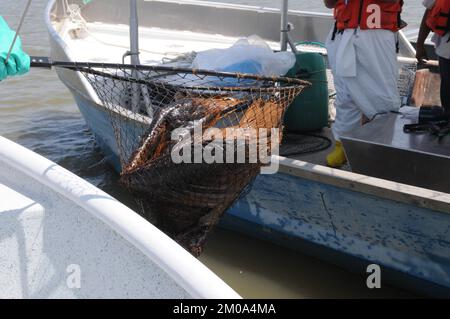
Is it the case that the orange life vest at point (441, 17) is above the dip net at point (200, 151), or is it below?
above

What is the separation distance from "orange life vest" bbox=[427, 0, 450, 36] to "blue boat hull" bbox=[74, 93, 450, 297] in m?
1.67

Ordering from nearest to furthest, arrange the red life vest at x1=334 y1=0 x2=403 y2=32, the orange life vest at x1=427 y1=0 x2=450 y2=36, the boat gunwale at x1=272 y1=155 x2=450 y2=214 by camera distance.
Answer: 1. the boat gunwale at x1=272 y1=155 x2=450 y2=214
2. the red life vest at x1=334 y1=0 x2=403 y2=32
3. the orange life vest at x1=427 y1=0 x2=450 y2=36

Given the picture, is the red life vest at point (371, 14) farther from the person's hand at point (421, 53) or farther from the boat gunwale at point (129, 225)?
the boat gunwale at point (129, 225)

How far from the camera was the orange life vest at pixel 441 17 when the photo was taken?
13.9 ft

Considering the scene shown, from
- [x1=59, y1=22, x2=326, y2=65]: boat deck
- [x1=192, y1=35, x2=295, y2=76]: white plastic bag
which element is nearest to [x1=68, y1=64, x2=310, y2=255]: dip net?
[x1=192, y1=35, x2=295, y2=76]: white plastic bag

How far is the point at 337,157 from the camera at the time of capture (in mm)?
4207

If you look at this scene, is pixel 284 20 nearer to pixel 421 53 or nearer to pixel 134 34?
pixel 421 53

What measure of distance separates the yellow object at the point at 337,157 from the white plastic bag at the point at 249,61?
818mm

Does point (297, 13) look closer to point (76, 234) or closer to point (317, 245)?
point (317, 245)

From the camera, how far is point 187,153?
253 cm

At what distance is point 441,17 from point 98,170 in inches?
157

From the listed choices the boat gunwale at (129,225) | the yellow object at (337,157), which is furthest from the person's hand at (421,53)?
the boat gunwale at (129,225)

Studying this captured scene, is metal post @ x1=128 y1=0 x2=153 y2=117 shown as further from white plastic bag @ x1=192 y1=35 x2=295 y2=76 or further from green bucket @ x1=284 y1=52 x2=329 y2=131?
green bucket @ x1=284 y1=52 x2=329 y2=131

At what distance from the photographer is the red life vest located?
152 inches
